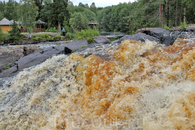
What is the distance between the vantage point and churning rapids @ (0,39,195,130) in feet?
9.36

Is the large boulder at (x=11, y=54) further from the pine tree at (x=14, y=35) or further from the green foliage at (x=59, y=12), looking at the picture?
the green foliage at (x=59, y=12)

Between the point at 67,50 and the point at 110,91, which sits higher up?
the point at 67,50

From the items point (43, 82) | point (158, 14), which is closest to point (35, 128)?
point (43, 82)

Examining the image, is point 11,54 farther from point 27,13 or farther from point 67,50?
point 27,13

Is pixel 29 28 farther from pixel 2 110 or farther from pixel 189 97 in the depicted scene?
pixel 189 97

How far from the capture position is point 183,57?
4.07m

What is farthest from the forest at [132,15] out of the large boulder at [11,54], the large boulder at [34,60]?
the large boulder at [11,54]

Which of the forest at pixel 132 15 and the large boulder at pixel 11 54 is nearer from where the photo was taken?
the large boulder at pixel 11 54

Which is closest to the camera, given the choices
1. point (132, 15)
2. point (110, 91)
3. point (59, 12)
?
point (110, 91)

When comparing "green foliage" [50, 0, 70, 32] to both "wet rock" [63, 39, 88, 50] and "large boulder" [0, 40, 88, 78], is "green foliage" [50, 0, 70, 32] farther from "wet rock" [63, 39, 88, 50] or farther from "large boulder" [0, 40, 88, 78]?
"large boulder" [0, 40, 88, 78]

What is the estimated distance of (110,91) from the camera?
3.98 m

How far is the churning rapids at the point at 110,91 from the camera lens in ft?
9.36

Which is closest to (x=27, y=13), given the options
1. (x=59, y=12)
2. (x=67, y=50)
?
(x=59, y=12)

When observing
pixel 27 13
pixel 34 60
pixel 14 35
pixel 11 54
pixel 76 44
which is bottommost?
pixel 34 60
